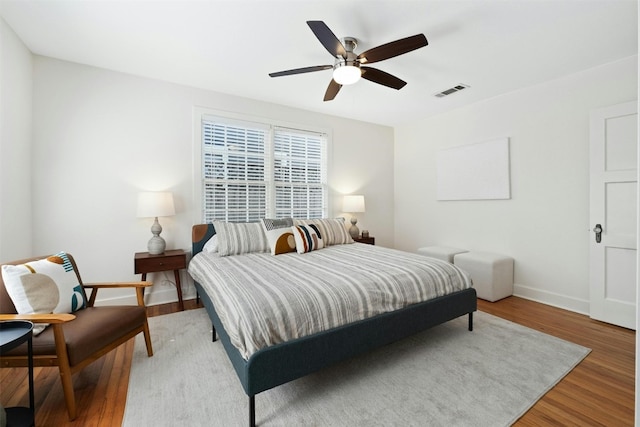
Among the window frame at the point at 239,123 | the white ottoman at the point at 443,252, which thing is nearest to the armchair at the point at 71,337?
the window frame at the point at 239,123

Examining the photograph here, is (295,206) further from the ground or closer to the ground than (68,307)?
further from the ground

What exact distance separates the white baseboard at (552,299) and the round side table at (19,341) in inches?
184

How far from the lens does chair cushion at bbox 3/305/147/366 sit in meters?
1.53

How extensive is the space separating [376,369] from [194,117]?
348 cm

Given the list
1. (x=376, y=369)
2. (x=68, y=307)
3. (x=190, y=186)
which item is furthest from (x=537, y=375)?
(x=190, y=186)

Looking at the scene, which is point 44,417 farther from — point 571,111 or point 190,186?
point 571,111

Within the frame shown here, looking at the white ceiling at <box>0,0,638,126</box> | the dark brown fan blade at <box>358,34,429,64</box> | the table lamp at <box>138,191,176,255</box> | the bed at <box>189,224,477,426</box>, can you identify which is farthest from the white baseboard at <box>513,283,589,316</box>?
the table lamp at <box>138,191,176,255</box>

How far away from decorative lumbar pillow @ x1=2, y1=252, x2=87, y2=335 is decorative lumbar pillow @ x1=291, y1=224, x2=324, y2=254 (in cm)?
192

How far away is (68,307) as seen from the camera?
189cm

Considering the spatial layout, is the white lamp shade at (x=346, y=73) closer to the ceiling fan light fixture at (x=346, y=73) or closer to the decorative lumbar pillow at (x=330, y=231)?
the ceiling fan light fixture at (x=346, y=73)

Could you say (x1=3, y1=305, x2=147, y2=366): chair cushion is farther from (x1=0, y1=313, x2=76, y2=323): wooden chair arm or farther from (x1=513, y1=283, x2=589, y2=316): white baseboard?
(x1=513, y1=283, x2=589, y2=316): white baseboard

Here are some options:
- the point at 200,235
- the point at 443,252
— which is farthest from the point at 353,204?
the point at 200,235

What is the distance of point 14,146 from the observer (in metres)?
2.45

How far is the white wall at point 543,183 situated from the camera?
3.06 metres
